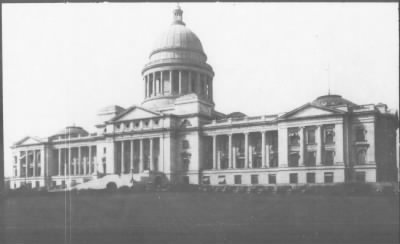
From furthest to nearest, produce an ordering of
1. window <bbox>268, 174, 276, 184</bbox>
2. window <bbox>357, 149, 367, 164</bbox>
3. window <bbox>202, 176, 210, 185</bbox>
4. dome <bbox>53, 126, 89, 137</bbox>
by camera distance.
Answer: window <bbox>202, 176, 210, 185</bbox>
window <bbox>268, 174, 276, 184</bbox>
window <bbox>357, 149, 367, 164</bbox>
dome <bbox>53, 126, 89, 137</bbox>

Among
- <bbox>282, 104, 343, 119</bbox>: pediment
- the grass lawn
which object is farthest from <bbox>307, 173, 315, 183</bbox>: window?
the grass lawn

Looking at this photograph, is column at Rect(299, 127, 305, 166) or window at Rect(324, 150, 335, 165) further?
column at Rect(299, 127, 305, 166)

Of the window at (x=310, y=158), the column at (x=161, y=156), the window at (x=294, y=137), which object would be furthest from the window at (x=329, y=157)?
the column at (x=161, y=156)

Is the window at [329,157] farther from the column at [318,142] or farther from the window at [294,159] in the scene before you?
the window at [294,159]

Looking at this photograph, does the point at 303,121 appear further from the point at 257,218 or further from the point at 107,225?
the point at 107,225

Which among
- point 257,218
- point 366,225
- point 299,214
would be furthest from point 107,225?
point 366,225

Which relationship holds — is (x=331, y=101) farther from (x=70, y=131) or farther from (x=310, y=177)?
(x=70, y=131)

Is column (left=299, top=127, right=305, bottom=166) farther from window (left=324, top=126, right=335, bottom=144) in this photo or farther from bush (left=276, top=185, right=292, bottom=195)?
bush (left=276, top=185, right=292, bottom=195)

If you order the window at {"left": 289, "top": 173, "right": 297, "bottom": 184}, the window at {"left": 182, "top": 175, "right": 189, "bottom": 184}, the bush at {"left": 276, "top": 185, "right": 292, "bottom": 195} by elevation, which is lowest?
the bush at {"left": 276, "top": 185, "right": 292, "bottom": 195}
